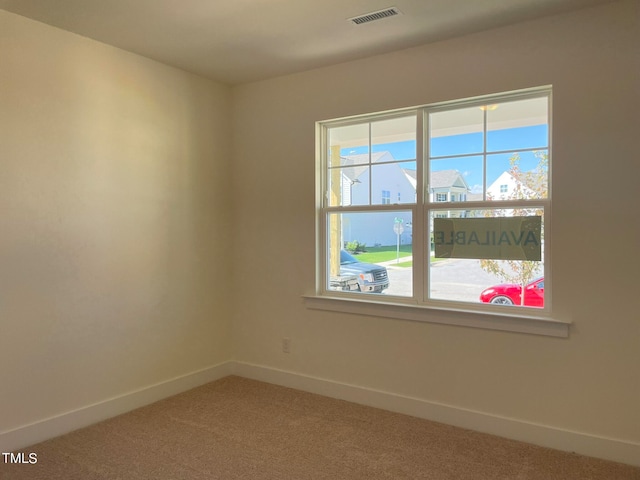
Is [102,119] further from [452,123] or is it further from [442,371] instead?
[442,371]

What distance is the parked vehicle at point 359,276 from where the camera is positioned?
3.44 metres

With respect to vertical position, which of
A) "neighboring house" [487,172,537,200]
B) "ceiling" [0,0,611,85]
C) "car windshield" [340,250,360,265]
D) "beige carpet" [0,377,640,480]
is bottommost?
"beige carpet" [0,377,640,480]

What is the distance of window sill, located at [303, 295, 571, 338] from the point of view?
2.73 meters

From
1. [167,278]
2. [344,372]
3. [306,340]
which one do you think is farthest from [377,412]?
[167,278]

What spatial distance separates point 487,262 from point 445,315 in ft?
1.49

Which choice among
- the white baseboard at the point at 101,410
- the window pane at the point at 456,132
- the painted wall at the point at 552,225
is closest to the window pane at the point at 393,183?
the window pane at the point at 456,132

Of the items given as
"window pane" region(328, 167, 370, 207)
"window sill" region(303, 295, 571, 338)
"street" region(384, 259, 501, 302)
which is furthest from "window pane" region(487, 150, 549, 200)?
"window pane" region(328, 167, 370, 207)

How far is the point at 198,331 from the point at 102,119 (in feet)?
6.06

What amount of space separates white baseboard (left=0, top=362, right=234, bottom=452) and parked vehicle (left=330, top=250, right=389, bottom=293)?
54.7 inches

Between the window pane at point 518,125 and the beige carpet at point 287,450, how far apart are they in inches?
74.0

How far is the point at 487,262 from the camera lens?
2.98 meters

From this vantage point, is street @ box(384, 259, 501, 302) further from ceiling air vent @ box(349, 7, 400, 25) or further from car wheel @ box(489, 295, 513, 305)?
ceiling air vent @ box(349, 7, 400, 25)

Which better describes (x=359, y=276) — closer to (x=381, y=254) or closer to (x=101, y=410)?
(x=381, y=254)

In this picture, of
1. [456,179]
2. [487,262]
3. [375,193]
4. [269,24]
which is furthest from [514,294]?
[269,24]
